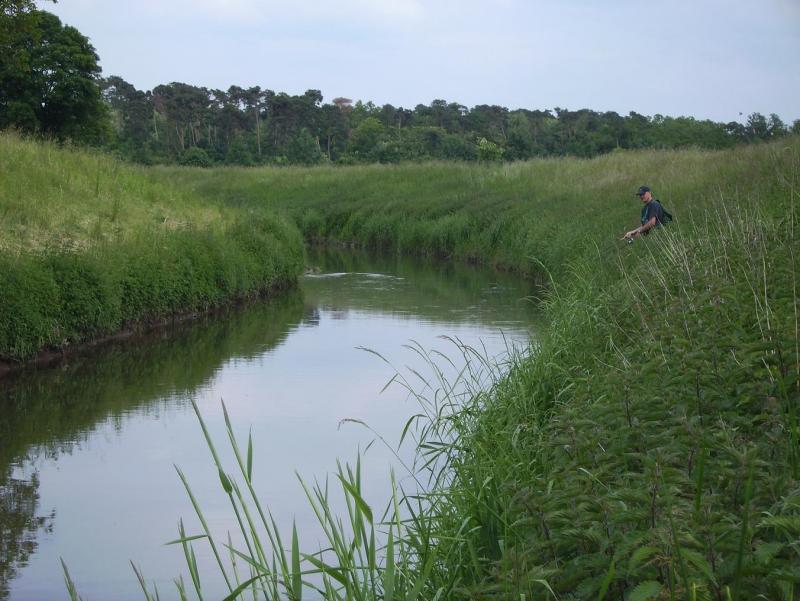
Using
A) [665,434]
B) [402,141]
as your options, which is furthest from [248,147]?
[665,434]

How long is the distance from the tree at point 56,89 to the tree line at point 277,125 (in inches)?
1.5

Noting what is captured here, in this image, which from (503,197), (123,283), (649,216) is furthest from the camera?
(503,197)

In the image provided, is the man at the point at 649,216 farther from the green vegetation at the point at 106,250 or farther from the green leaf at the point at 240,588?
the green leaf at the point at 240,588

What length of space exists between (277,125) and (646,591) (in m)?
69.8

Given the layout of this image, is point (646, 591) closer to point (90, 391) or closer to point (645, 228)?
point (90, 391)

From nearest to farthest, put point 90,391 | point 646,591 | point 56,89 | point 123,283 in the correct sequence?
point 646,591
point 90,391
point 123,283
point 56,89

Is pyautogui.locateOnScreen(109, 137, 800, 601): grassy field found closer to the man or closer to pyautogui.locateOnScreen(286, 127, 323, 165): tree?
the man

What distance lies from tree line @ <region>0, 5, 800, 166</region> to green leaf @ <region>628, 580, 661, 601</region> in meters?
31.6

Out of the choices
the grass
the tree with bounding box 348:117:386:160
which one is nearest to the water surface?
the grass

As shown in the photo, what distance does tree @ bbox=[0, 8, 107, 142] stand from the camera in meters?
33.5

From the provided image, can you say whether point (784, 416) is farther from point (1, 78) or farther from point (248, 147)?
point (248, 147)

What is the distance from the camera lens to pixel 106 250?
15062mm

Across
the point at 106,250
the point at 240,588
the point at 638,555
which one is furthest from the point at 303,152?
the point at 638,555

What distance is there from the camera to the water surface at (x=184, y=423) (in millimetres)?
7336
